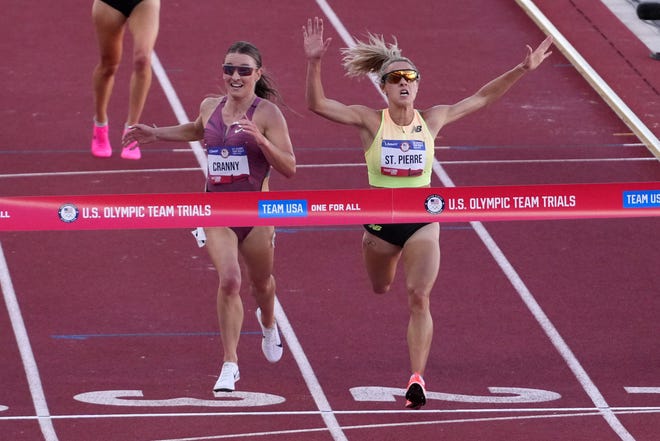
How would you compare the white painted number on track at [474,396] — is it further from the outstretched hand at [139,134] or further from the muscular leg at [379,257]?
the outstretched hand at [139,134]

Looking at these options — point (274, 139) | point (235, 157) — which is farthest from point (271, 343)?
point (274, 139)

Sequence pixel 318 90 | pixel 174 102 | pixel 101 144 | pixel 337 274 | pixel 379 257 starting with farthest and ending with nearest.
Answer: pixel 174 102
pixel 101 144
pixel 337 274
pixel 379 257
pixel 318 90

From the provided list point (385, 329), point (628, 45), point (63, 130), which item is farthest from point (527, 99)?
point (385, 329)

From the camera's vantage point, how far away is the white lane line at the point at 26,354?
38.9 feet

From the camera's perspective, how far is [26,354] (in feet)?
42.6

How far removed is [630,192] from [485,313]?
174cm

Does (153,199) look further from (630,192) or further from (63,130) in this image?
(63,130)

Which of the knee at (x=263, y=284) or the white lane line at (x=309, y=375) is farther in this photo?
the knee at (x=263, y=284)

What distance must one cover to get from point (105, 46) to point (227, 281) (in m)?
4.58

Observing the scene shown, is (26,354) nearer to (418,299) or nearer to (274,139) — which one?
(274,139)

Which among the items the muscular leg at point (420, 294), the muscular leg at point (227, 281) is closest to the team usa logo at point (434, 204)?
the muscular leg at point (420, 294)

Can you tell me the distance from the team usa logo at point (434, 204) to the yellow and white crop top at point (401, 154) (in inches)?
4.4

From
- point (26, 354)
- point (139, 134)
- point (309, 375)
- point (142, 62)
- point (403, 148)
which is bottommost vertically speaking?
point (309, 375)

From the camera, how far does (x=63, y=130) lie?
17641 millimetres
